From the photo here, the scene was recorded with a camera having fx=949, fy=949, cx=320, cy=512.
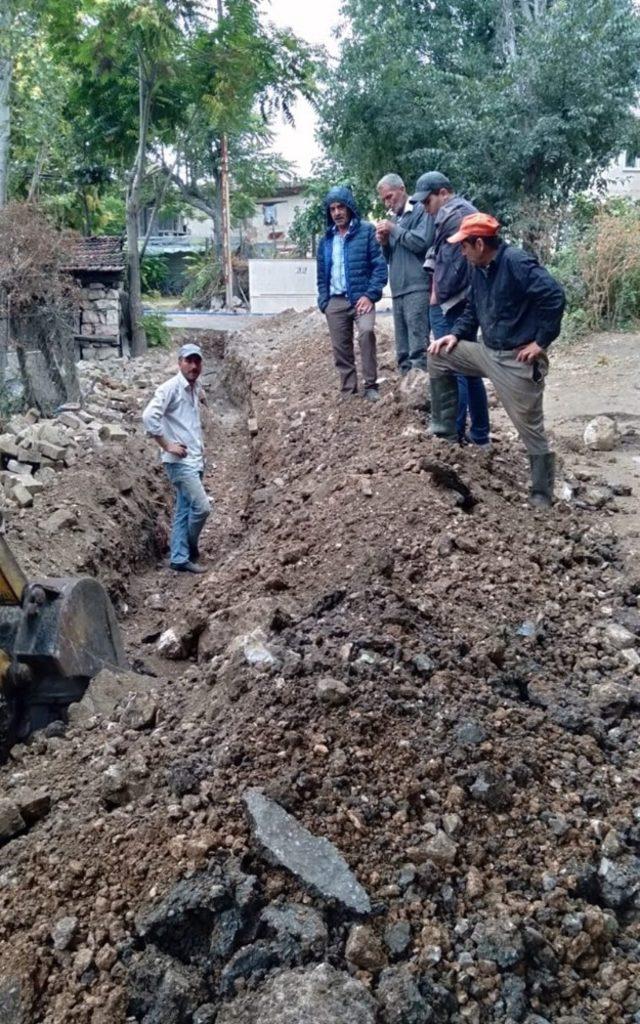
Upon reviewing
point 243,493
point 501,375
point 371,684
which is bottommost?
point 243,493

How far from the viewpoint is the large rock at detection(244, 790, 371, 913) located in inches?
109

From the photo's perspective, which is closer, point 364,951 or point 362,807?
point 364,951

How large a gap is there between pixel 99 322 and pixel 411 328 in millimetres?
9971

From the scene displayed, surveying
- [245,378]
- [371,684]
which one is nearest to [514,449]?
[371,684]

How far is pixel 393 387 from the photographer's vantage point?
836cm

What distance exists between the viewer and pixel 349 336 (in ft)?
27.0

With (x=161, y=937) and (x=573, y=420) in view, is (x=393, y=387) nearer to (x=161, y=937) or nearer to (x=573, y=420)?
(x=573, y=420)

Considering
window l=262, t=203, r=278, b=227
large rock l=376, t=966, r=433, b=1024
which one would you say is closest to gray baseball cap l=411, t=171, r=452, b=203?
large rock l=376, t=966, r=433, b=1024

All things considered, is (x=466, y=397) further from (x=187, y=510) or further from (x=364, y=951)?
(x=364, y=951)

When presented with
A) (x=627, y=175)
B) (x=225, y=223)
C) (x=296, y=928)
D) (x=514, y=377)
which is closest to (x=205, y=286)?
(x=225, y=223)

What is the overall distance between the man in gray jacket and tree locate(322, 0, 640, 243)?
10158mm

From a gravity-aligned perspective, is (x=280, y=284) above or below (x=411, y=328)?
below

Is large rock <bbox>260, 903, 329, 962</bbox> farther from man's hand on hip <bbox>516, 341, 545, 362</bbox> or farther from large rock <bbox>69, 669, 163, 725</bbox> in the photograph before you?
man's hand on hip <bbox>516, 341, 545, 362</bbox>

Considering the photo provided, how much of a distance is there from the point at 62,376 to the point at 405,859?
27.8 ft
